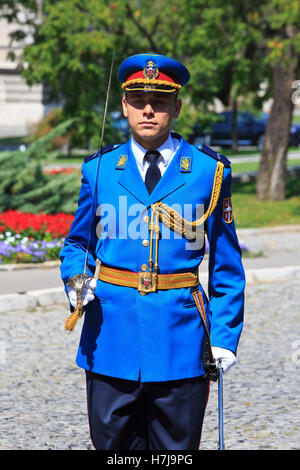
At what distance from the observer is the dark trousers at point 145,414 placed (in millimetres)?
3172

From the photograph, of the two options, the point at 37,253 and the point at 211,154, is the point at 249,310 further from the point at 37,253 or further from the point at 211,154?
the point at 211,154

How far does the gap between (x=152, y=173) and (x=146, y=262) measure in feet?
1.19

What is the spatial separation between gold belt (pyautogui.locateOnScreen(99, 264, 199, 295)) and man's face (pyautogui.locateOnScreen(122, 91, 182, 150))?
0.51 meters

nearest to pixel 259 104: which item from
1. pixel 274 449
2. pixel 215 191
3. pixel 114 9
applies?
pixel 114 9

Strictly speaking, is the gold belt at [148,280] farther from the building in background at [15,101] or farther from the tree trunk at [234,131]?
the building in background at [15,101]

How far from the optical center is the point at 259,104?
74.6ft

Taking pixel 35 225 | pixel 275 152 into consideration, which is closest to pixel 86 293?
pixel 35 225

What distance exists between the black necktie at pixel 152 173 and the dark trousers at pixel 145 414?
78 cm

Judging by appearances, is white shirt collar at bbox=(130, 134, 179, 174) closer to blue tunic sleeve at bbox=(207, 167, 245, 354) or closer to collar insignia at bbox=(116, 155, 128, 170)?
collar insignia at bbox=(116, 155, 128, 170)

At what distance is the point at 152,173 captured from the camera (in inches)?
130

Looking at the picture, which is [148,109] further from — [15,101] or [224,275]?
[15,101]

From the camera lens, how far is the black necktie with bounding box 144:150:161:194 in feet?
10.8

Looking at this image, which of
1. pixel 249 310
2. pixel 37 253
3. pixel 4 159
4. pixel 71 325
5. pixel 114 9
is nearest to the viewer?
pixel 71 325

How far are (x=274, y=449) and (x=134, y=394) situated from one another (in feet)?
7.21
